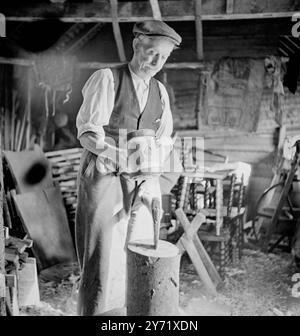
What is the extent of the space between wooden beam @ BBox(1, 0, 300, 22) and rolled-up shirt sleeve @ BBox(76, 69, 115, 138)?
2.76 metres

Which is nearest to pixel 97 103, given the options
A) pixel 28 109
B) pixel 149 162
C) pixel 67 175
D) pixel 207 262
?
pixel 149 162

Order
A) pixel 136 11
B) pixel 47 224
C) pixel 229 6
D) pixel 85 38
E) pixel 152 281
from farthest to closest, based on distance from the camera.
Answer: pixel 85 38, pixel 47 224, pixel 136 11, pixel 229 6, pixel 152 281

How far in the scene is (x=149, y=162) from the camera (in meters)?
3.88

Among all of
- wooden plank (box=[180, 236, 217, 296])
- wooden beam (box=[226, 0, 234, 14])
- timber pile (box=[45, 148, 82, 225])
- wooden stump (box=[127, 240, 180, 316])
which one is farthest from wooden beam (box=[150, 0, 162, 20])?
wooden stump (box=[127, 240, 180, 316])

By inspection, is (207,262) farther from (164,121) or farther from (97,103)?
(97,103)

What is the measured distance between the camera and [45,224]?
679 centimetres

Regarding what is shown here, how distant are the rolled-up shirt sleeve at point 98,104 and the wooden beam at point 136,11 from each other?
2760mm

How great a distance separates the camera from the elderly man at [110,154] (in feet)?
12.0

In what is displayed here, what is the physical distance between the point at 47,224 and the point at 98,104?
3.66m

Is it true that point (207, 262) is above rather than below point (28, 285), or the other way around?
above

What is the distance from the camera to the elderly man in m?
3.67
